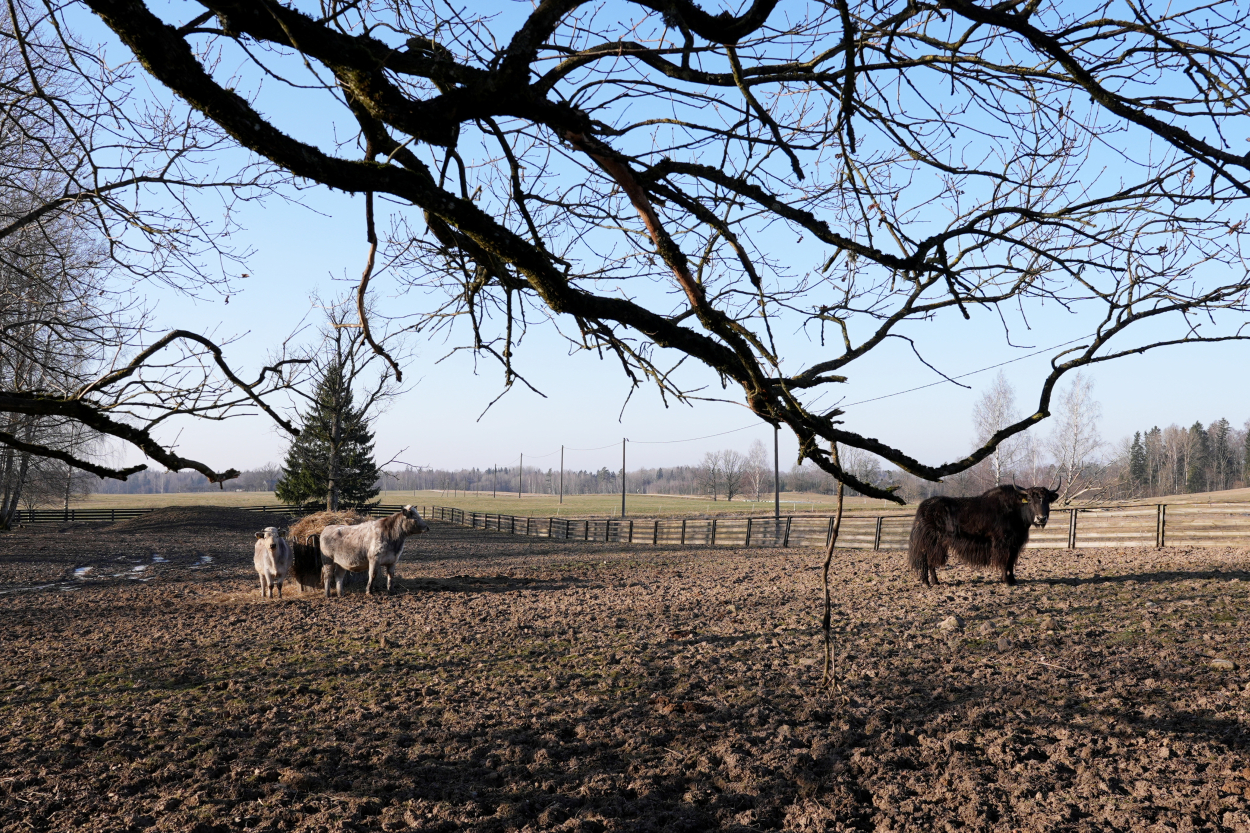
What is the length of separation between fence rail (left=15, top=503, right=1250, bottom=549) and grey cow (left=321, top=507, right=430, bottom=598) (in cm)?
689

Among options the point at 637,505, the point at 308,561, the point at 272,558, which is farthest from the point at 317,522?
the point at 637,505

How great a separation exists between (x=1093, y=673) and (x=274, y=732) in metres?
6.17

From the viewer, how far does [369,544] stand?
12.4 m

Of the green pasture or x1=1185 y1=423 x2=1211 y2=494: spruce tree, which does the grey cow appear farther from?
x1=1185 y1=423 x2=1211 y2=494: spruce tree

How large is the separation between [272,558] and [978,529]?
10680mm

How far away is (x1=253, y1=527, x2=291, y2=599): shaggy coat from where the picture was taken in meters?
12.1

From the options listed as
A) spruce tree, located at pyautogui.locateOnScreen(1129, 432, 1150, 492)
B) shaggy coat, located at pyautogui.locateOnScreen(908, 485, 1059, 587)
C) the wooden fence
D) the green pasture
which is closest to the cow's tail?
the wooden fence

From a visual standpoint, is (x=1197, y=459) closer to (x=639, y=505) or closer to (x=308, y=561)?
(x=639, y=505)

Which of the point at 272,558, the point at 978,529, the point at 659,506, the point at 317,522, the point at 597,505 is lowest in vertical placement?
the point at 597,505

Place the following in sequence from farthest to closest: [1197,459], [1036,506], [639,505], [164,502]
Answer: [639,505] < [164,502] < [1197,459] < [1036,506]

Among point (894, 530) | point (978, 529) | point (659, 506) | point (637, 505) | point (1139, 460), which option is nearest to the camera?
point (978, 529)

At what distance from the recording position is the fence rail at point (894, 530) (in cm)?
1440

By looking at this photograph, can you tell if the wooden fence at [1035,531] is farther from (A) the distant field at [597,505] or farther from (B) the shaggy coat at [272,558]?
(A) the distant field at [597,505]

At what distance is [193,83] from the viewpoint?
2113mm
